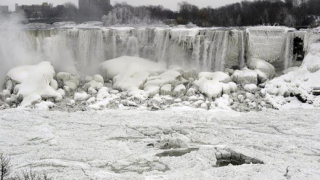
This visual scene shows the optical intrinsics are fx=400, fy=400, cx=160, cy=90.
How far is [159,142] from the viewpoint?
9.78 metres

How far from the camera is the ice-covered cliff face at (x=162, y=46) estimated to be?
17.8 metres

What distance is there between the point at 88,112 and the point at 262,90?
6.44 meters

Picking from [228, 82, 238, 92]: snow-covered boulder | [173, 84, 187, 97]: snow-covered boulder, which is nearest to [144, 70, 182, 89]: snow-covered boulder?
[173, 84, 187, 97]: snow-covered boulder

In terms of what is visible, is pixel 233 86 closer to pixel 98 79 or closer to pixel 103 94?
pixel 103 94

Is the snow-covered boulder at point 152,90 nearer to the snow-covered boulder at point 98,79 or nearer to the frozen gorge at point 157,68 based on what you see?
the frozen gorge at point 157,68

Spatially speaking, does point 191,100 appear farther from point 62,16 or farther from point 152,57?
point 62,16

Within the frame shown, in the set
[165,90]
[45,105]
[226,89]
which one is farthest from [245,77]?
[45,105]

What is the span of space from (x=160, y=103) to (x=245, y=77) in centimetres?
399

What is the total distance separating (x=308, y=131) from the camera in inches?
422

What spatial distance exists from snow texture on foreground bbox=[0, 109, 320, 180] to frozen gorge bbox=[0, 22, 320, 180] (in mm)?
28

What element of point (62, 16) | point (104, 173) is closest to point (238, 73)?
point (104, 173)

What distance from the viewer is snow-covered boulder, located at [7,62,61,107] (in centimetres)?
1390

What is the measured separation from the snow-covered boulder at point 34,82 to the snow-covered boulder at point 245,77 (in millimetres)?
6898

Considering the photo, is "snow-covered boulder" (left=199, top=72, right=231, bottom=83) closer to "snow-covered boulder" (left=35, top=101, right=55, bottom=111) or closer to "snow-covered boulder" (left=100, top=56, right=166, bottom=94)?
"snow-covered boulder" (left=100, top=56, right=166, bottom=94)
